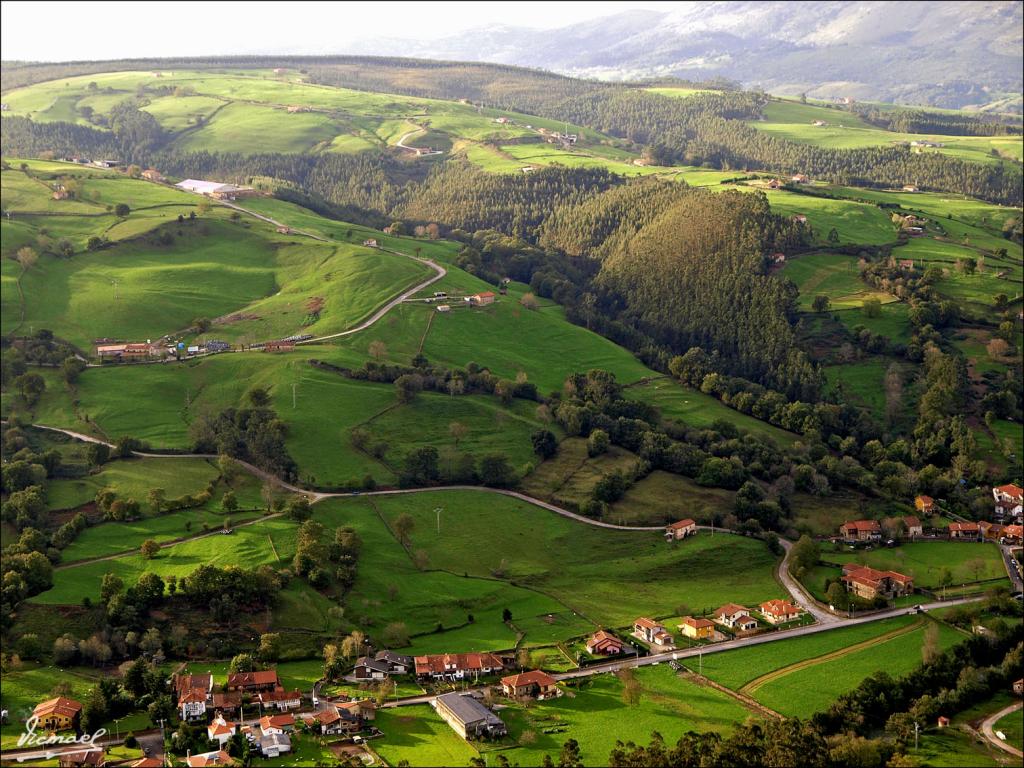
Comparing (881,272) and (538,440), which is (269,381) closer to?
(538,440)

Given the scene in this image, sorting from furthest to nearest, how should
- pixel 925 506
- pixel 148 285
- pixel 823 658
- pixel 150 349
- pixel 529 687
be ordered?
pixel 148 285, pixel 150 349, pixel 925 506, pixel 823 658, pixel 529 687

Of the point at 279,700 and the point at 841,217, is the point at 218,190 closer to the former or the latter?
the point at 841,217

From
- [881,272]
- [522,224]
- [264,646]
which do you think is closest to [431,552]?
[264,646]

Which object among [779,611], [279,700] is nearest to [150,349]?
[279,700]

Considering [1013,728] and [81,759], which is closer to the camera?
[81,759]

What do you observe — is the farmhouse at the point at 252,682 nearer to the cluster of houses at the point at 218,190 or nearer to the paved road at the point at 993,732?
the paved road at the point at 993,732

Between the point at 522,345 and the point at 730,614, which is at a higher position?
the point at 522,345

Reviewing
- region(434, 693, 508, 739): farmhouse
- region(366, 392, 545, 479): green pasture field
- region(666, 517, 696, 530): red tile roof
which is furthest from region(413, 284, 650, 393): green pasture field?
region(434, 693, 508, 739): farmhouse

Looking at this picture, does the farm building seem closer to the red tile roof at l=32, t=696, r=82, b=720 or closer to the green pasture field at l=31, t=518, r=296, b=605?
the green pasture field at l=31, t=518, r=296, b=605
